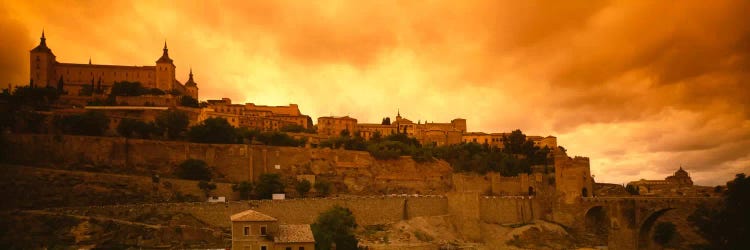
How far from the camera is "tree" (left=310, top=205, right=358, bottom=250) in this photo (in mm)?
36281

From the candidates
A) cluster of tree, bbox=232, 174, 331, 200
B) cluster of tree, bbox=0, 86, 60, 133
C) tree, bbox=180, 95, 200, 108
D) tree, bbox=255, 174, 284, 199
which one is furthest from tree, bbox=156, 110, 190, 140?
tree, bbox=180, 95, 200, 108

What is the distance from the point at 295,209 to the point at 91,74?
41968 mm

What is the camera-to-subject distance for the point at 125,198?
43.7 m

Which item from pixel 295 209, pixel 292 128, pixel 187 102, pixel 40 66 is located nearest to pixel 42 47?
pixel 40 66

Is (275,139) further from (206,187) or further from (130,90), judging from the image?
(130,90)

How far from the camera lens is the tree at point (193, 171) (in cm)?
5019

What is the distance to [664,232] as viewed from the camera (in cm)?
4756

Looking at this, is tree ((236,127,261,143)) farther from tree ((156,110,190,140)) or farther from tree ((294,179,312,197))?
tree ((294,179,312,197))

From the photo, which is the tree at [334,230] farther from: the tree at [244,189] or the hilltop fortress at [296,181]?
the tree at [244,189]

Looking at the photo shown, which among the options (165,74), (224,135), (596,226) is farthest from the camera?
(165,74)

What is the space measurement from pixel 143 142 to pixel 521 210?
98.4 feet

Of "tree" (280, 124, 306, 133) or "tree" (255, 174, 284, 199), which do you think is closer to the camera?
"tree" (255, 174, 284, 199)

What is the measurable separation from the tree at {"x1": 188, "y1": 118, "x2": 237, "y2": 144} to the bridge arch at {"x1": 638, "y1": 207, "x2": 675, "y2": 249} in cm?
3350

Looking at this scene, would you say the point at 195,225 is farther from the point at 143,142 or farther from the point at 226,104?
the point at 226,104
